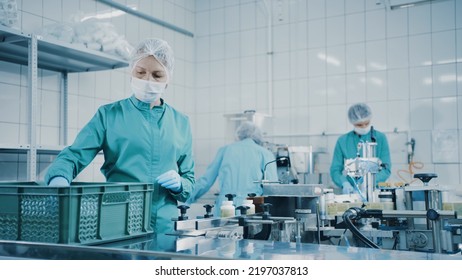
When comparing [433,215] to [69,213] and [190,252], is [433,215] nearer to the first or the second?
[190,252]

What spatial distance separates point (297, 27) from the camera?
536 cm

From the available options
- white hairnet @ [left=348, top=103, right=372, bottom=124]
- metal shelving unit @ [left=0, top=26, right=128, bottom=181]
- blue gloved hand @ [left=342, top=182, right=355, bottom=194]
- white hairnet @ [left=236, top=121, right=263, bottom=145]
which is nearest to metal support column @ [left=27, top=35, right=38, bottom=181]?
metal shelving unit @ [left=0, top=26, right=128, bottom=181]

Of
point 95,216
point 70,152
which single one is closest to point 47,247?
point 95,216

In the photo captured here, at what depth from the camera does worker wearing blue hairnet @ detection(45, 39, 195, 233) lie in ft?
7.06

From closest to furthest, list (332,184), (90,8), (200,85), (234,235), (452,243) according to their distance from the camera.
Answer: (234,235) → (452,243) → (90,8) → (332,184) → (200,85)

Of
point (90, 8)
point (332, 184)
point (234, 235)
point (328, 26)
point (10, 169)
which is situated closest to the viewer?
point (234, 235)

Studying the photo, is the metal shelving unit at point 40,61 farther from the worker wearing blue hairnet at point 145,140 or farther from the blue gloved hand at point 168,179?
the blue gloved hand at point 168,179

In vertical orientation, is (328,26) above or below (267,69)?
above

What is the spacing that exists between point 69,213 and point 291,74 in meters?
4.26

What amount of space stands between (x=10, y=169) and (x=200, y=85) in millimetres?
2776

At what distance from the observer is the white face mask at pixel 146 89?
7.61 feet

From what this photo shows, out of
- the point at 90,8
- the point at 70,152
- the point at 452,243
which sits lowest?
the point at 452,243

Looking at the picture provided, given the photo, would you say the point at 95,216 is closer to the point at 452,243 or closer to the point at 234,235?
the point at 234,235

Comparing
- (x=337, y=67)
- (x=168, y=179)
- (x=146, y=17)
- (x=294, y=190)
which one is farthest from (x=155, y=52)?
(x=337, y=67)
